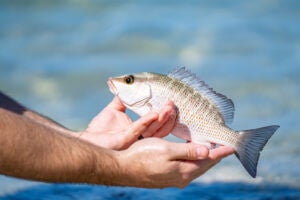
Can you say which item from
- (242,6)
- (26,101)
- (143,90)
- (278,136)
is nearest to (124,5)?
(242,6)

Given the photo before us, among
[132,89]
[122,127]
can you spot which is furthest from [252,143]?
[122,127]

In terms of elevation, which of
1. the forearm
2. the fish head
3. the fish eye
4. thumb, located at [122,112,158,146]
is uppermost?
the fish eye

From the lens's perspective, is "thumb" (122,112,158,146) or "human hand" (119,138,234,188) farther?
"thumb" (122,112,158,146)

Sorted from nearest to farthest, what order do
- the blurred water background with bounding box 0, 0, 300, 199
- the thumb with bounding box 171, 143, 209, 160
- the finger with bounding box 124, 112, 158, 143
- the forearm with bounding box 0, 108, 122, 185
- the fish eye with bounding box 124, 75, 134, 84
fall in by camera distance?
the forearm with bounding box 0, 108, 122, 185 < the thumb with bounding box 171, 143, 209, 160 < the finger with bounding box 124, 112, 158, 143 < the fish eye with bounding box 124, 75, 134, 84 < the blurred water background with bounding box 0, 0, 300, 199

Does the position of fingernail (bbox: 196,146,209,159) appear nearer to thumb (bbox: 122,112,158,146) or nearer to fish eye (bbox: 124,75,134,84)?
thumb (bbox: 122,112,158,146)

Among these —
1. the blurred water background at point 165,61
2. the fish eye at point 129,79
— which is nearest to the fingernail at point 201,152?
the fish eye at point 129,79

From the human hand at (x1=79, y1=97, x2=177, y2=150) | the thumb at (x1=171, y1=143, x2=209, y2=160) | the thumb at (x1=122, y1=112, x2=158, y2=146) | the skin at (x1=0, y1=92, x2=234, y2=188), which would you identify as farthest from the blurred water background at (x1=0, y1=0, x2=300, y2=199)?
the thumb at (x1=171, y1=143, x2=209, y2=160)
